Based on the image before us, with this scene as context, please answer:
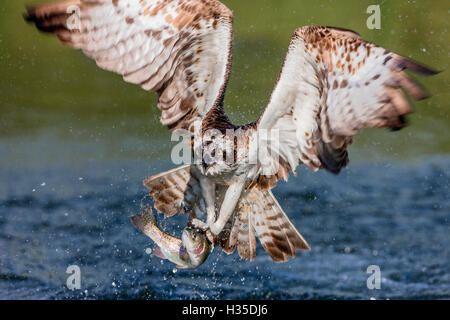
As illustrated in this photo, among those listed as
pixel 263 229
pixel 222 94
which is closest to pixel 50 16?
pixel 222 94

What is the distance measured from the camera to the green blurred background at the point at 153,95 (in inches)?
409

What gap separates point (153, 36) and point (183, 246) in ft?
5.25

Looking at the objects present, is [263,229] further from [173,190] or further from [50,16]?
[50,16]

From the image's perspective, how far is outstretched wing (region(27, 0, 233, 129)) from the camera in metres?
5.02

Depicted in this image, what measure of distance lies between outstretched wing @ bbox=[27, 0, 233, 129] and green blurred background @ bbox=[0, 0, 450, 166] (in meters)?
4.81

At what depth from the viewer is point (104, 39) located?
5168 millimetres

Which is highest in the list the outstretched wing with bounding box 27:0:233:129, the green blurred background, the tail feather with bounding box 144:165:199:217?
the green blurred background

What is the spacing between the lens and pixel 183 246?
190 inches

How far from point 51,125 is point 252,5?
145 inches

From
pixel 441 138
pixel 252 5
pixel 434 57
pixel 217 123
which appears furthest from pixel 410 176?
pixel 217 123

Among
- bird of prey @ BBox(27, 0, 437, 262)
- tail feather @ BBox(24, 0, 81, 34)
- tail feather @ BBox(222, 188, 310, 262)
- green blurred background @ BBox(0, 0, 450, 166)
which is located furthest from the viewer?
green blurred background @ BBox(0, 0, 450, 166)

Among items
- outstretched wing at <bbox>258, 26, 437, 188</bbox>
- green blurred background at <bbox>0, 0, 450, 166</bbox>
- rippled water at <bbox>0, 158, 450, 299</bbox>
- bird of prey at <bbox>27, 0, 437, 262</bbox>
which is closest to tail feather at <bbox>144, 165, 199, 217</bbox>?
bird of prey at <bbox>27, 0, 437, 262</bbox>

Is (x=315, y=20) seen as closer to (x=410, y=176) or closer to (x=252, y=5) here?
(x=252, y=5)

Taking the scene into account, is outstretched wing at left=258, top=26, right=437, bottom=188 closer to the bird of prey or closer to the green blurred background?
the bird of prey
